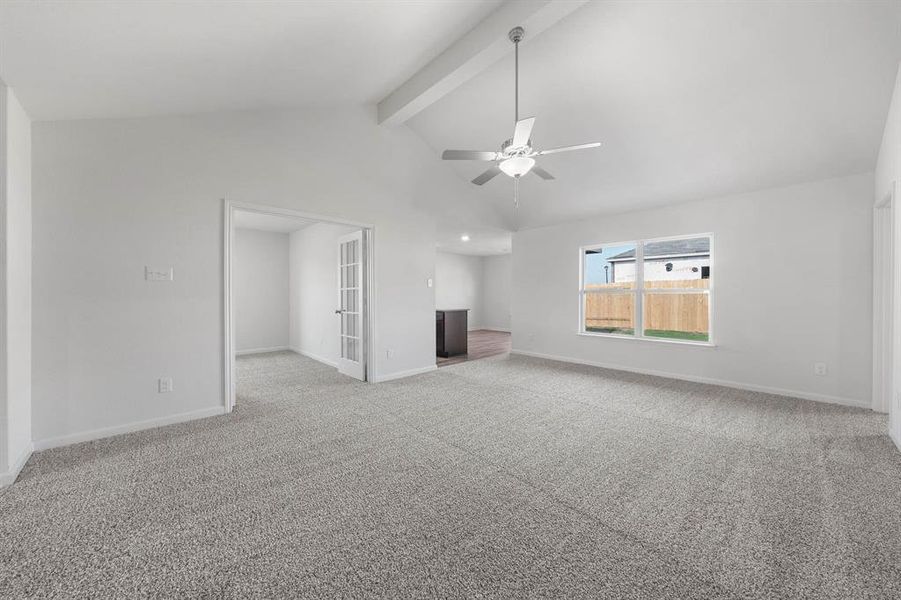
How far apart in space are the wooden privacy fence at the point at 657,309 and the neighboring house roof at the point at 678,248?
39cm

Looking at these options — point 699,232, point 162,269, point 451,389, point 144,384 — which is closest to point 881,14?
point 699,232

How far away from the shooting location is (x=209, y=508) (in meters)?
1.92

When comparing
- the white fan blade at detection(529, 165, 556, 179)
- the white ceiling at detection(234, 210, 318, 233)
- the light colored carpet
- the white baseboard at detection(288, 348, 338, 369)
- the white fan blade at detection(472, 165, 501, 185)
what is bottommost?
the light colored carpet

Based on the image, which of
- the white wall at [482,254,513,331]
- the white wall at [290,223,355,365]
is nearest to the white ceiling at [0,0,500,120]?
the white wall at [290,223,355,365]

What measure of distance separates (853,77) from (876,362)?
263 cm

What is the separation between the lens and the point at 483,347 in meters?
7.72

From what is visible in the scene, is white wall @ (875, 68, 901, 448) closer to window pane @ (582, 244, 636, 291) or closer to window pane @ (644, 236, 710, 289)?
window pane @ (644, 236, 710, 289)

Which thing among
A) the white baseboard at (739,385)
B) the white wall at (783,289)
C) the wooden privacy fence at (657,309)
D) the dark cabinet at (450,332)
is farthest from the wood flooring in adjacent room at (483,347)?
the white wall at (783,289)

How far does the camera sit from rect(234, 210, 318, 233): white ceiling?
5945 millimetres

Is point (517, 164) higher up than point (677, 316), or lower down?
higher up

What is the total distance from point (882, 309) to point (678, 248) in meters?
2.03

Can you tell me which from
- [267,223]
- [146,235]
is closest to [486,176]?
[146,235]

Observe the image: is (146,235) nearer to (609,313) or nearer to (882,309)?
(609,313)

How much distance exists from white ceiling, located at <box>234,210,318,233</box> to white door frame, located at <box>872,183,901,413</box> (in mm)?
6801
